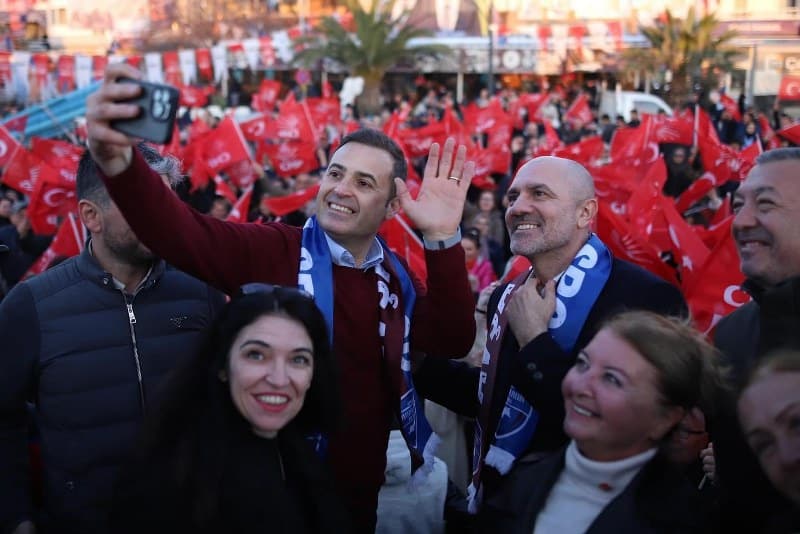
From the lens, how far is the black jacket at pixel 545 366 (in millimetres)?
2453

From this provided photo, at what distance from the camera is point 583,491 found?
203cm

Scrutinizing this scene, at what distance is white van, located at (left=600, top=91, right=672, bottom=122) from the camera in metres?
21.6

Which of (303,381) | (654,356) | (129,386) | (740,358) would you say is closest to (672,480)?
(654,356)

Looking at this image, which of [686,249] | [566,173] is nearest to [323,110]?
[686,249]

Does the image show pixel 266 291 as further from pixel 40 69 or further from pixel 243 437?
pixel 40 69

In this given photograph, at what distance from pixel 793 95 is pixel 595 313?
11.5 meters

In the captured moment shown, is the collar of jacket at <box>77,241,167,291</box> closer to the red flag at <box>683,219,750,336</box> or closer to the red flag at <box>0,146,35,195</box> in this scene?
the red flag at <box>683,219,750,336</box>

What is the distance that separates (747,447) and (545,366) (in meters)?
0.57

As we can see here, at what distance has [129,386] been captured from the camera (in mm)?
2541

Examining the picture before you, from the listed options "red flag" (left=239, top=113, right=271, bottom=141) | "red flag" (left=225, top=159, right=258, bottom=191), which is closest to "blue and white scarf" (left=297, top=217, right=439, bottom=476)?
"red flag" (left=225, top=159, right=258, bottom=191)

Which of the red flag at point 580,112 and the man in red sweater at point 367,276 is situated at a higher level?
the man in red sweater at point 367,276

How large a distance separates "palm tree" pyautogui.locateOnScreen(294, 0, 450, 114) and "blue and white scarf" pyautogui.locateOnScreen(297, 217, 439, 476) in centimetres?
2721

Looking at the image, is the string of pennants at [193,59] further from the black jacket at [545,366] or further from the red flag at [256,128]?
the black jacket at [545,366]

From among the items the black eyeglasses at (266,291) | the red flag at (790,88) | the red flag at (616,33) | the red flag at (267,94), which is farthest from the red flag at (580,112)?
the red flag at (616,33)
